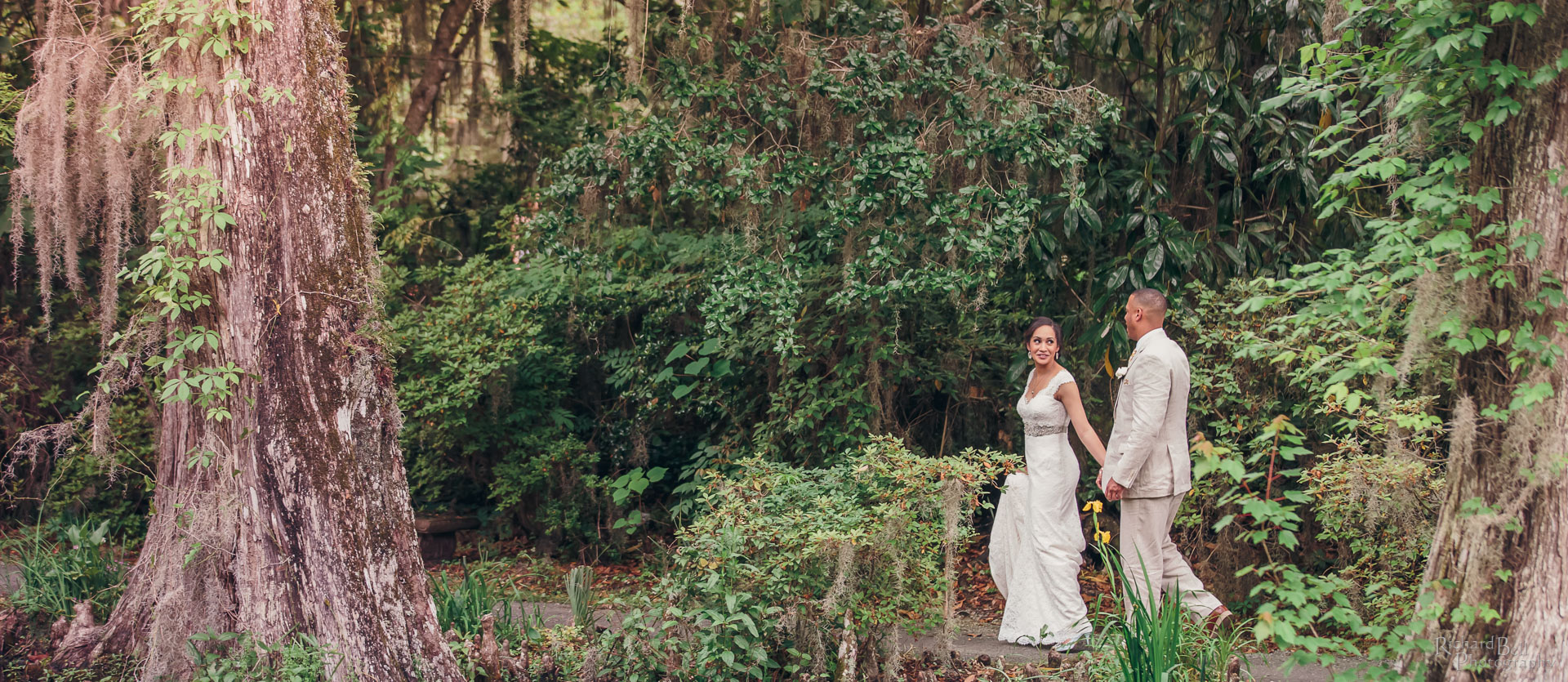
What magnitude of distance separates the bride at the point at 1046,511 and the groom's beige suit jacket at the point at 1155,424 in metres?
0.35

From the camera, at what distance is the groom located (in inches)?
182

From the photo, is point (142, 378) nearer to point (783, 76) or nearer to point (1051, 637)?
point (783, 76)

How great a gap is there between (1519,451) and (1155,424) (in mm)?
1630

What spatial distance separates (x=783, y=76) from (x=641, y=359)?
2.91 m

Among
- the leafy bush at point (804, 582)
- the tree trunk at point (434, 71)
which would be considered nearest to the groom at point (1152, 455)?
the leafy bush at point (804, 582)

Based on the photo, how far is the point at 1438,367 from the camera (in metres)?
3.44

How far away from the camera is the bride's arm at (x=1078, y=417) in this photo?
4.96 m

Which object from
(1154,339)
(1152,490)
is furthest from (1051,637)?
(1154,339)

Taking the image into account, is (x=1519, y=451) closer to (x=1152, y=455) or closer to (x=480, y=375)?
(x=1152, y=455)

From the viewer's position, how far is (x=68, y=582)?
5.75m

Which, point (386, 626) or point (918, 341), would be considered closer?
point (386, 626)

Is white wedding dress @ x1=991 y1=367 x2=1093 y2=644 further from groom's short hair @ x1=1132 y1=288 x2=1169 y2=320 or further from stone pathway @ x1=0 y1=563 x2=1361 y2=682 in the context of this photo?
groom's short hair @ x1=1132 y1=288 x2=1169 y2=320

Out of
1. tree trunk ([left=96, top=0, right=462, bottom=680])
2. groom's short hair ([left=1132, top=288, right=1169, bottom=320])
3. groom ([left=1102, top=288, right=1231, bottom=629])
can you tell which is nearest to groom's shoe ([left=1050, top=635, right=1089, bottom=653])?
groom ([left=1102, top=288, right=1231, bottom=629])

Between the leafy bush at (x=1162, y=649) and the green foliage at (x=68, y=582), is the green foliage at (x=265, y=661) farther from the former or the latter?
the leafy bush at (x=1162, y=649)
